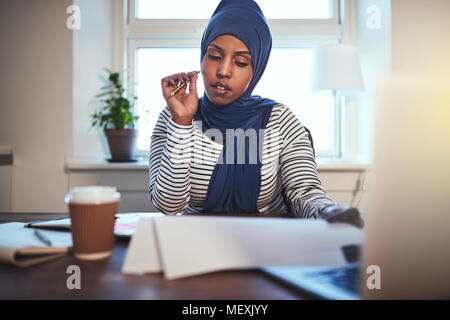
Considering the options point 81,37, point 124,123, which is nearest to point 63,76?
point 81,37

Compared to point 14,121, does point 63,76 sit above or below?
above

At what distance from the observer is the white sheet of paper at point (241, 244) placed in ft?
1.44

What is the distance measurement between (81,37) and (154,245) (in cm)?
180

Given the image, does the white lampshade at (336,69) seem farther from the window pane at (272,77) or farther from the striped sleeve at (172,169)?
the striped sleeve at (172,169)

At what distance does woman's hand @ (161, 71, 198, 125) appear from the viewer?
94 centimetres

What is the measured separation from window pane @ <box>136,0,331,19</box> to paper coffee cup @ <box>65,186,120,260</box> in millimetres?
1951

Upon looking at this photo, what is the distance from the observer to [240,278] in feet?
1.42

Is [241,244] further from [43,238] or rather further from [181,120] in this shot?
[181,120]

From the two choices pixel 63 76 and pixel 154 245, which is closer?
pixel 154 245

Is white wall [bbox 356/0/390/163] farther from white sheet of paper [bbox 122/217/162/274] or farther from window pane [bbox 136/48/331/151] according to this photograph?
white sheet of paper [bbox 122/217/162/274]

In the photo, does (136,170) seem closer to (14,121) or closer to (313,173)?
(14,121)

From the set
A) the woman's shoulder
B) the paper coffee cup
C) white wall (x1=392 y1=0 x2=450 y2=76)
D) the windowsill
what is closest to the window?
the windowsill

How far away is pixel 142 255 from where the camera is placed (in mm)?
451

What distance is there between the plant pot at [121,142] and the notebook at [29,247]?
127 cm
